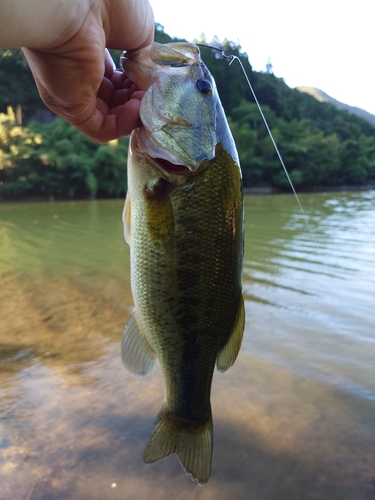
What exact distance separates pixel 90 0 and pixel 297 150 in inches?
2086

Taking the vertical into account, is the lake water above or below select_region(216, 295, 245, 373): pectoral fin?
below

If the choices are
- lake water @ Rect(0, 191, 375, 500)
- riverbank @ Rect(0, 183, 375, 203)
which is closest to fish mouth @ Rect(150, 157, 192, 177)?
lake water @ Rect(0, 191, 375, 500)

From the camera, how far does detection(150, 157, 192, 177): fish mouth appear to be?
63.3 inches

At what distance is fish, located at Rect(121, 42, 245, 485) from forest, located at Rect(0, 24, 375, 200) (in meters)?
5.05

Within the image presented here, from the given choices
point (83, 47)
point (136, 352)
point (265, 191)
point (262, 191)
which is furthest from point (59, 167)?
point (83, 47)

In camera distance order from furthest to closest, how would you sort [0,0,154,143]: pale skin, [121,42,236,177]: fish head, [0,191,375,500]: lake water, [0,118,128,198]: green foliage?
[0,118,128,198]: green foliage < [0,191,375,500]: lake water < [121,42,236,177]: fish head < [0,0,154,143]: pale skin

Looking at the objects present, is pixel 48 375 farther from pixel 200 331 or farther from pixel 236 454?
pixel 200 331

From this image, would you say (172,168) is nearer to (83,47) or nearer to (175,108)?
(175,108)

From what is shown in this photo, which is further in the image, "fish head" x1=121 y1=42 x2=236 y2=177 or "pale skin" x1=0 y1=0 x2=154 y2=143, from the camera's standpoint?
"fish head" x1=121 y1=42 x2=236 y2=177

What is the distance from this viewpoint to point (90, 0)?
1407mm

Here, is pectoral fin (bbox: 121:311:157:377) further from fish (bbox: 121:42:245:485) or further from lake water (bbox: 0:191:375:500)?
lake water (bbox: 0:191:375:500)

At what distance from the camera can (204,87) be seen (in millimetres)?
1681

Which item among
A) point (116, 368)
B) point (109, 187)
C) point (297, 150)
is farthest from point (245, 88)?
point (116, 368)

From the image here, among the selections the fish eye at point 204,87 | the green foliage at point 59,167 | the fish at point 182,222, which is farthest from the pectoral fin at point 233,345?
the green foliage at point 59,167
